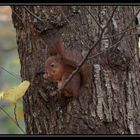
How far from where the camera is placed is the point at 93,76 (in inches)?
106

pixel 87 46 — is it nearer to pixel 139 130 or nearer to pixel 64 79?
pixel 64 79

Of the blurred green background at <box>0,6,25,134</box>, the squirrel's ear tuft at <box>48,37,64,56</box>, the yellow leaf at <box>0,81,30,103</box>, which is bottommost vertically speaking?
the blurred green background at <box>0,6,25,134</box>

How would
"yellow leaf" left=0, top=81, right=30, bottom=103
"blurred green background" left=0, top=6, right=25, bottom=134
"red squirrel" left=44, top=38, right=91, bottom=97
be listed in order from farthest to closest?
1. "blurred green background" left=0, top=6, right=25, bottom=134
2. "red squirrel" left=44, top=38, right=91, bottom=97
3. "yellow leaf" left=0, top=81, right=30, bottom=103

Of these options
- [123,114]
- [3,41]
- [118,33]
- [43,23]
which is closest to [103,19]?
[118,33]

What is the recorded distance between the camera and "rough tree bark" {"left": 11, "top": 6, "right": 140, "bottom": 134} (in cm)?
269

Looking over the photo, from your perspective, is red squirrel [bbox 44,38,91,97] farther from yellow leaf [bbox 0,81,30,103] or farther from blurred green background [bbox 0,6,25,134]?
blurred green background [bbox 0,6,25,134]

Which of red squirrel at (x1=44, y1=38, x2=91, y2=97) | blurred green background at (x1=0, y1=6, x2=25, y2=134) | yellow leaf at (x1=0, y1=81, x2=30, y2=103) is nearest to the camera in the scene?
yellow leaf at (x1=0, y1=81, x2=30, y2=103)

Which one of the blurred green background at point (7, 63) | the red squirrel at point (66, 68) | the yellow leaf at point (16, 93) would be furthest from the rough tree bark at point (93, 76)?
the blurred green background at point (7, 63)

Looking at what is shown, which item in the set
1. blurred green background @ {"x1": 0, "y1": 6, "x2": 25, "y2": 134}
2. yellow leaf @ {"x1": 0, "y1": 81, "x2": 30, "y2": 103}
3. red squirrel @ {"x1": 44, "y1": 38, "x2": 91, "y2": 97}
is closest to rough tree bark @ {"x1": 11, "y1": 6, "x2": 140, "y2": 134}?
red squirrel @ {"x1": 44, "y1": 38, "x2": 91, "y2": 97}

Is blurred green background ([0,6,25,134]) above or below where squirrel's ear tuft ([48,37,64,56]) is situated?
below

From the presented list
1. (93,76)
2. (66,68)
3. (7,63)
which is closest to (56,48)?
(66,68)

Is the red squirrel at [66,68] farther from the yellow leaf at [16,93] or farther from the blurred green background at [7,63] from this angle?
the blurred green background at [7,63]

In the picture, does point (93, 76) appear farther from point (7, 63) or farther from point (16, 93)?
point (7, 63)

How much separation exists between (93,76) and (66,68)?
13cm
